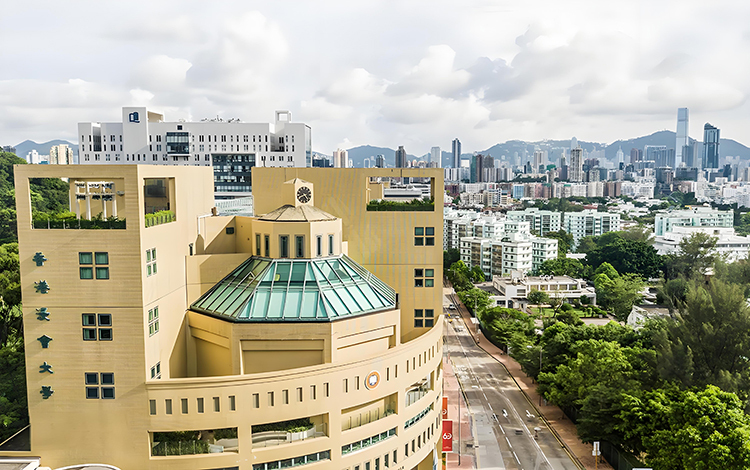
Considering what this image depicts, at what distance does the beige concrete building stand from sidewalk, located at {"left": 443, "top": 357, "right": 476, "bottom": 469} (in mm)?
12746

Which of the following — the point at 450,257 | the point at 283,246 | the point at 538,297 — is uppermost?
the point at 283,246

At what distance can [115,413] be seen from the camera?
3041cm

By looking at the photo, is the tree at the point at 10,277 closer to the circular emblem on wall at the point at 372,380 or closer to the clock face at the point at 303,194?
the clock face at the point at 303,194

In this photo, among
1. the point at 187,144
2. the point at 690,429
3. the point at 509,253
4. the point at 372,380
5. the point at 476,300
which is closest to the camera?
the point at 372,380

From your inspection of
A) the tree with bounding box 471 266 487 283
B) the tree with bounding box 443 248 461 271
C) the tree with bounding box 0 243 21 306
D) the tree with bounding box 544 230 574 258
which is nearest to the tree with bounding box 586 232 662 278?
the tree with bounding box 544 230 574 258

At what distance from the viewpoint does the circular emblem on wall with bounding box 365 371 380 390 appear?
111 ft

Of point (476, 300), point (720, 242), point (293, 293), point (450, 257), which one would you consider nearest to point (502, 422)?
point (293, 293)

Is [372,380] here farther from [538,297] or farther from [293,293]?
[538,297]

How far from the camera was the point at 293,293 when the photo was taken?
35.7 meters

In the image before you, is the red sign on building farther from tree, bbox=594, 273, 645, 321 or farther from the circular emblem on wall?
tree, bbox=594, 273, 645, 321

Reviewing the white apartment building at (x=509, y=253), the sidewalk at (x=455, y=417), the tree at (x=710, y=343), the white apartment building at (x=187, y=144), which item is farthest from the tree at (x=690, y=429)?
the white apartment building at (x=187, y=144)

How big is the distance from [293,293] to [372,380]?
7732 millimetres

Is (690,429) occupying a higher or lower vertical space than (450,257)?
higher

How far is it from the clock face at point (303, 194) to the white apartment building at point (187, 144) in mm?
94008
